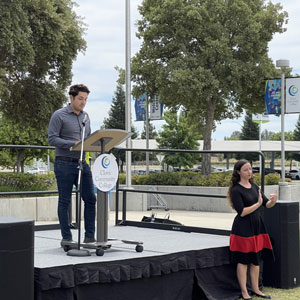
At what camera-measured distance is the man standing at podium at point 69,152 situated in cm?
686

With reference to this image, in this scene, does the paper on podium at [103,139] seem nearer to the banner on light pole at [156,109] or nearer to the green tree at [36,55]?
the green tree at [36,55]

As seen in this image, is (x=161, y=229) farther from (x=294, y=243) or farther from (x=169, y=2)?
(x=169, y=2)

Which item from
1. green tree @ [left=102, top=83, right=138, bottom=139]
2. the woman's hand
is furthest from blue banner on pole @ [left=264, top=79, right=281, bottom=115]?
green tree @ [left=102, top=83, right=138, bottom=139]

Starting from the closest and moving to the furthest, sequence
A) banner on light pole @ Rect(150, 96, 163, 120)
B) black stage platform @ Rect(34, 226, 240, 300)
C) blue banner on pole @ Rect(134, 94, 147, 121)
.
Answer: black stage platform @ Rect(34, 226, 240, 300), banner on light pole @ Rect(150, 96, 163, 120), blue banner on pole @ Rect(134, 94, 147, 121)

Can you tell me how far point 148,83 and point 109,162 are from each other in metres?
25.7

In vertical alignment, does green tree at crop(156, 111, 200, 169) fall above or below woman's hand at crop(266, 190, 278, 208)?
above

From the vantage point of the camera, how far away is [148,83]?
106 ft

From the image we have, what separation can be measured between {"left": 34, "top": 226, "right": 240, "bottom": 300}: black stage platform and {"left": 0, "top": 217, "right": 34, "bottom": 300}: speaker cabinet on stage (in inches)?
14.7

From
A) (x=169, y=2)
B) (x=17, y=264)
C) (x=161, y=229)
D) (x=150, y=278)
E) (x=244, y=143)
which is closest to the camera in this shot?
(x=17, y=264)

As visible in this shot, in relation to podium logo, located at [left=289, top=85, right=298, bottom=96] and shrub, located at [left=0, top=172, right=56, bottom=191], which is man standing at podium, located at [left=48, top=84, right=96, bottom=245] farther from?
podium logo, located at [left=289, top=85, right=298, bottom=96]

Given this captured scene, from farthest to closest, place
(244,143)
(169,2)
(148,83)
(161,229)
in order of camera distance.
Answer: (244,143)
(148,83)
(169,2)
(161,229)

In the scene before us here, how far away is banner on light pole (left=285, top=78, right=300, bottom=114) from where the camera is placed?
27016 mm

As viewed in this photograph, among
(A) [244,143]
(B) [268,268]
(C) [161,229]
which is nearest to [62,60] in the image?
(C) [161,229]

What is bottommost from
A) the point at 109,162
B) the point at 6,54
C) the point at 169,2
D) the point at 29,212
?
the point at 29,212
